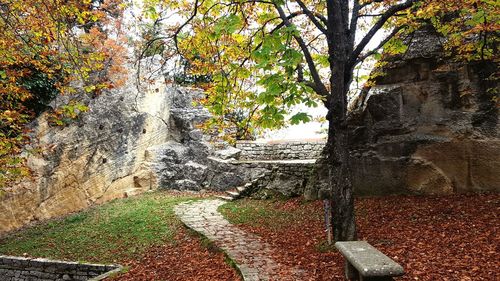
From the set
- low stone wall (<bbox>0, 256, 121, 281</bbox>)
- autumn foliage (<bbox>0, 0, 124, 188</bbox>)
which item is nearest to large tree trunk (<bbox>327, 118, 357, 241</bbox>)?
autumn foliage (<bbox>0, 0, 124, 188</bbox>)

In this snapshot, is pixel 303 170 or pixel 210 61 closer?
pixel 210 61

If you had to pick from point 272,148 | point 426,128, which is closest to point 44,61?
point 272,148

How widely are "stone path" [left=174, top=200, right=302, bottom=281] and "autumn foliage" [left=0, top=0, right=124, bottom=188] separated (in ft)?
14.2

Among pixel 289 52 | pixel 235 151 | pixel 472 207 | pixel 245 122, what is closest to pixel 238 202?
pixel 235 151

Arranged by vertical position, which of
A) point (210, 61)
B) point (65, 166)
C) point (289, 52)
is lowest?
point (65, 166)

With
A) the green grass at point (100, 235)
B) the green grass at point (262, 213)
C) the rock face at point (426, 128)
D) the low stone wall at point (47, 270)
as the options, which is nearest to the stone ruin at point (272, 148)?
the rock face at point (426, 128)

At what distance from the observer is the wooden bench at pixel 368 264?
13.1 feet

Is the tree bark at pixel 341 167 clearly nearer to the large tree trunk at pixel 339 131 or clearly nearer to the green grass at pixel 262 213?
the large tree trunk at pixel 339 131

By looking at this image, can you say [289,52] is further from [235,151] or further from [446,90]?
[235,151]

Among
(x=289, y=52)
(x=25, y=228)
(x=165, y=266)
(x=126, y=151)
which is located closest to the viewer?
(x=289, y=52)

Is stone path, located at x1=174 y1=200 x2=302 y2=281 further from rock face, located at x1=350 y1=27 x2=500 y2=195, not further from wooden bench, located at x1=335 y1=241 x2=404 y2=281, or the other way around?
rock face, located at x1=350 y1=27 x2=500 y2=195

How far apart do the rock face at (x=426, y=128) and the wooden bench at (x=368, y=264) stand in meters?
5.16

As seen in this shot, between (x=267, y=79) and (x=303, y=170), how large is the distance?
25.7 ft

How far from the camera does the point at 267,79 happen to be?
17.4 feet
